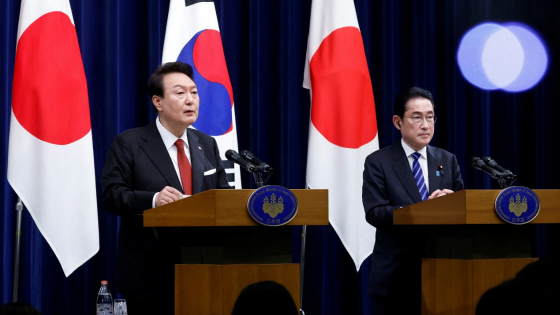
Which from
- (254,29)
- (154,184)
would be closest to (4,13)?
(254,29)

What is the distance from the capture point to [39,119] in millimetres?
3992

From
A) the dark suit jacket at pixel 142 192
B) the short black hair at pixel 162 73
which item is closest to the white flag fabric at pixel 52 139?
the short black hair at pixel 162 73

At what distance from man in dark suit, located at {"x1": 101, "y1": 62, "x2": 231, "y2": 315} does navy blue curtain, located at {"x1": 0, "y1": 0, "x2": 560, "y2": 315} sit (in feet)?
5.19

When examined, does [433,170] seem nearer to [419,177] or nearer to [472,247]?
[419,177]

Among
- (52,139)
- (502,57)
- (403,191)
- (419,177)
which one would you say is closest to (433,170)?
(419,177)

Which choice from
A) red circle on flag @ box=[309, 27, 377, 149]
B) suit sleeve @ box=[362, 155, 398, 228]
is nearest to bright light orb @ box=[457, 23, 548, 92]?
red circle on flag @ box=[309, 27, 377, 149]

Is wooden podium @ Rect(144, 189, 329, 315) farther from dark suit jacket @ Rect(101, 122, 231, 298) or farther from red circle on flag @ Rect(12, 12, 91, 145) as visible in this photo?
red circle on flag @ Rect(12, 12, 91, 145)

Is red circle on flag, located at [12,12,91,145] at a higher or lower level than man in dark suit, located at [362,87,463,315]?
higher

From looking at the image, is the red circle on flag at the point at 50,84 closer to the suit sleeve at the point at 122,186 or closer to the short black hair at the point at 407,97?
the suit sleeve at the point at 122,186

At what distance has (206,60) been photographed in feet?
14.3

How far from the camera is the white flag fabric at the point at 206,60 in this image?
428 cm

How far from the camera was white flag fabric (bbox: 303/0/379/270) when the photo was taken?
4523mm

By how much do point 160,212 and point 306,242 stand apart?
2.71 m

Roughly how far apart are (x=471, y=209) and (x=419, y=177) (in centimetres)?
98
